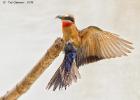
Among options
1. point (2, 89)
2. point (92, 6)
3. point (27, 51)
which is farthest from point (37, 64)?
point (92, 6)

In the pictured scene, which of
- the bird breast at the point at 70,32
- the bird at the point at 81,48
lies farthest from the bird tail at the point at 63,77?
the bird breast at the point at 70,32

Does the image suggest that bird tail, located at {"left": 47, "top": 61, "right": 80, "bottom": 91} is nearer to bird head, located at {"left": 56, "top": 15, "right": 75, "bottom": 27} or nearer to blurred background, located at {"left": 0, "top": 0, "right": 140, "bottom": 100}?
blurred background, located at {"left": 0, "top": 0, "right": 140, "bottom": 100}

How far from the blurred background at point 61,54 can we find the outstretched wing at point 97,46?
2 centimetres

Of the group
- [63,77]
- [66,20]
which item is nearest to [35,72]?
[63,77]

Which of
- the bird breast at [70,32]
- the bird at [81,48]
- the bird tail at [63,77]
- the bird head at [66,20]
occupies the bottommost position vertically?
the bird tail at [63,77]

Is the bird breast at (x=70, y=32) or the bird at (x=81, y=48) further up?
the bird breast at (x=70, y=32)

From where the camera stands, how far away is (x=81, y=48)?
1.25 meters

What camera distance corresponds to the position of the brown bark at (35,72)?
3.87 feet

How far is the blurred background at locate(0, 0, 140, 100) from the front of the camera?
1184 mm

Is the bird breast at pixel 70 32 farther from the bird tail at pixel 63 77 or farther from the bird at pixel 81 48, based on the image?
the bird tail at pixel 63 77

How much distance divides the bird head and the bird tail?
0.56 ft

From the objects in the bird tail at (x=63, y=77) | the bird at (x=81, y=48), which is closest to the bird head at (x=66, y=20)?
the bird at (x=81, y=48)

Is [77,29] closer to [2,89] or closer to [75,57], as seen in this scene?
[75,57]

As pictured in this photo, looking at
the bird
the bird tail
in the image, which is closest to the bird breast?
the bird
